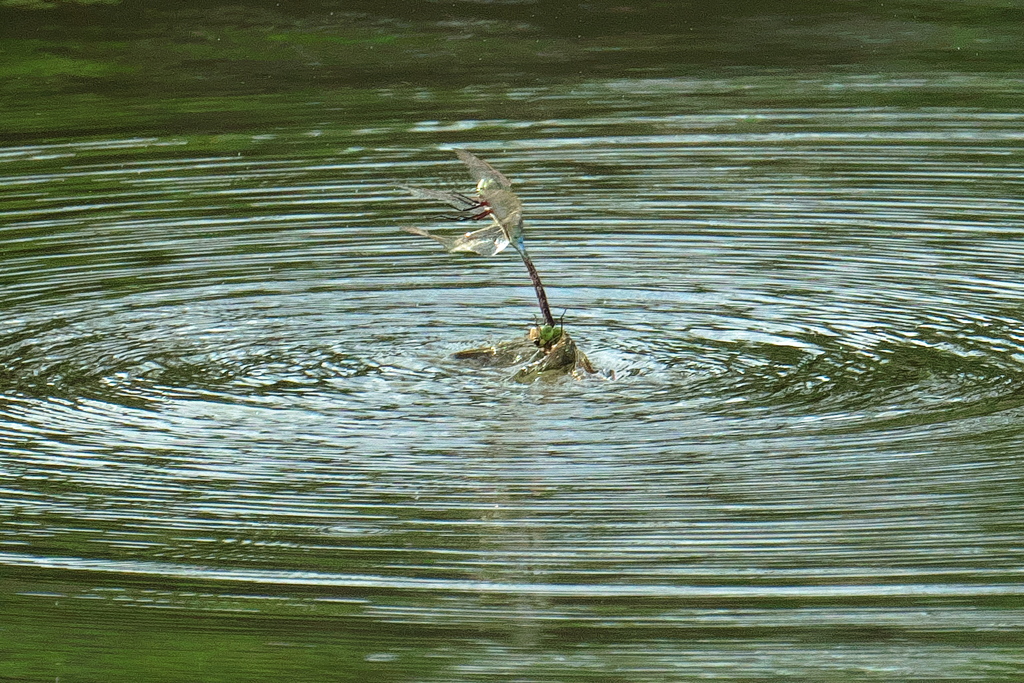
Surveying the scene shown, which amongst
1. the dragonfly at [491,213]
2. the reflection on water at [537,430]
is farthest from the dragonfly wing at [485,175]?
the reflection on water at [537,430]

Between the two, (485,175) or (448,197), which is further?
(485,175)

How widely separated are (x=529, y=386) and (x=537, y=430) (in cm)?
47

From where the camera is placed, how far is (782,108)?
31.6 ft

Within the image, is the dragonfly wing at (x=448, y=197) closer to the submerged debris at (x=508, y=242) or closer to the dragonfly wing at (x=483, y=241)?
the submerged debris at (x=508, y=242)

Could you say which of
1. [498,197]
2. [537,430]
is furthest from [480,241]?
[537,430]

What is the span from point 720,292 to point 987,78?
452 cm

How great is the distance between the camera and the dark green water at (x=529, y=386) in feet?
12.2

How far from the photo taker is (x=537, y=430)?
16.0 feet

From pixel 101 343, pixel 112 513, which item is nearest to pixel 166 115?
pixel 101 343

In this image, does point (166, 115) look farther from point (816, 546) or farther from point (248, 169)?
point (816, 546)

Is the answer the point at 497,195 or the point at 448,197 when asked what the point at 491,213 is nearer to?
the point at 497,195

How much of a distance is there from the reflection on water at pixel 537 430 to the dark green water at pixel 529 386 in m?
0.01

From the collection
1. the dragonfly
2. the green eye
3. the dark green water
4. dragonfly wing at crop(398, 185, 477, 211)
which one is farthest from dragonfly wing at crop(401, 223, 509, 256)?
the dark green water

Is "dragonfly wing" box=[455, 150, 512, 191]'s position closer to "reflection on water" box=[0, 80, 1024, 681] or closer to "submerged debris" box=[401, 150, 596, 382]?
"submerged debris" box=[401, 150, 596, 382]
